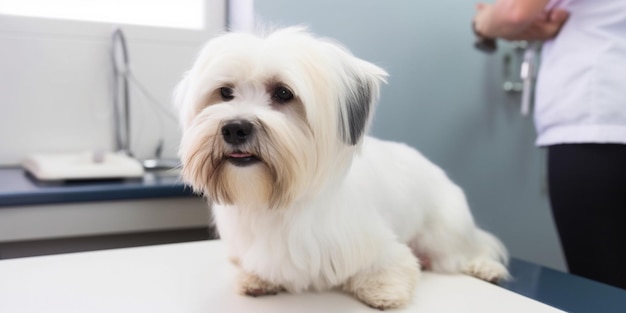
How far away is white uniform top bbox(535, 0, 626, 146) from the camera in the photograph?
122 cm

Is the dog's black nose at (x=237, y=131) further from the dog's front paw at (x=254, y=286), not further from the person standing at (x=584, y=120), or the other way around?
the person standing at (x=584, y=120)

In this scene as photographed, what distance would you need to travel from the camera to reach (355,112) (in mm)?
919

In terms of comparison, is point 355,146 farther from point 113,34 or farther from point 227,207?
point 113,34

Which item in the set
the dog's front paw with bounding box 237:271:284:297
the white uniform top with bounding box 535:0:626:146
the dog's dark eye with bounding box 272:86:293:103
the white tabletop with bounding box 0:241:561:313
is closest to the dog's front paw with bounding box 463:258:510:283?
→ the white tabletop with bounding box 0:241:561:313

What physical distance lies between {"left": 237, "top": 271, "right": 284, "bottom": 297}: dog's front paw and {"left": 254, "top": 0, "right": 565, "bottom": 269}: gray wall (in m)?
0.96

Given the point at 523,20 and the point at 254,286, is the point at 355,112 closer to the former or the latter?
the point at 254,286

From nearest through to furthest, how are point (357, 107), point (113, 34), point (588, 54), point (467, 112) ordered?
point (357, 107), point (588, 54), point (113, 34), point (467, 112)

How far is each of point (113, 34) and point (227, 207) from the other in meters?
1.04

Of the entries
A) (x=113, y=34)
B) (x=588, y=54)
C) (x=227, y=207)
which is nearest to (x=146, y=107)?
(x=113, y=34)

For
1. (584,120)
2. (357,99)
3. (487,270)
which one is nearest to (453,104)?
(584,120)

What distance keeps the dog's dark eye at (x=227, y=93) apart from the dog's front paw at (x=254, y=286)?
1.07 ft

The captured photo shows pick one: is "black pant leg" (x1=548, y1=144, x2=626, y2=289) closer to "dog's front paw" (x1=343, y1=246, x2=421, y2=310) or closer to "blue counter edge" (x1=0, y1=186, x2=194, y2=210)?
"dog's front paw" (x1=343, y1=246, x2=421, y2=310)

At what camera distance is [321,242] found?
0.95 metres

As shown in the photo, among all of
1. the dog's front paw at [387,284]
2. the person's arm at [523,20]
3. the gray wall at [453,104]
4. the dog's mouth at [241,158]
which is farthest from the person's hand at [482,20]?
the dog's mouth at [241,158]
